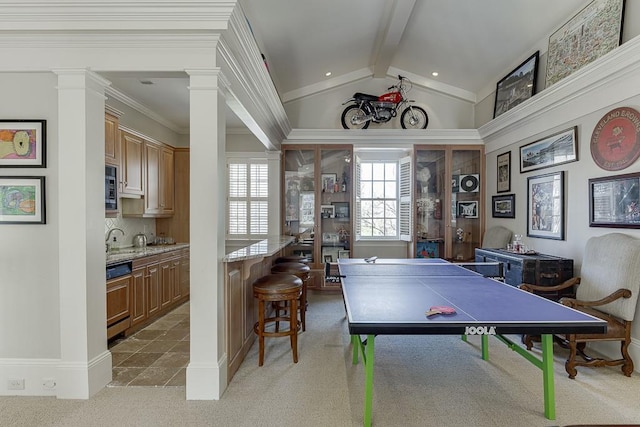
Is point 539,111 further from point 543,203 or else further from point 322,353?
point 322,353

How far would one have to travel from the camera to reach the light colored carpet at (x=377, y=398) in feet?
7.17

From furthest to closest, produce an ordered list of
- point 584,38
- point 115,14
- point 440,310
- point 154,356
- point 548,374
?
point 584,38
point 154,356
point 115,14
point 548,374
point 440,310

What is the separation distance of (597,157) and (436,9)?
2.47 metres

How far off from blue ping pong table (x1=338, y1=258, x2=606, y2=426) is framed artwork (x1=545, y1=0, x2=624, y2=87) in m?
2.56

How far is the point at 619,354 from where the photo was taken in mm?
2961

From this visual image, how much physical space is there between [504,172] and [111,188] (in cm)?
537

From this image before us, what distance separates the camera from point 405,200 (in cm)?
598

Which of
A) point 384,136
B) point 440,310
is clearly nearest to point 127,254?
point 440,310

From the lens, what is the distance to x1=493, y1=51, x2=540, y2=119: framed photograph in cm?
421

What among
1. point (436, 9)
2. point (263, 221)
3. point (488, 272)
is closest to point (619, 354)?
point (488, 272)


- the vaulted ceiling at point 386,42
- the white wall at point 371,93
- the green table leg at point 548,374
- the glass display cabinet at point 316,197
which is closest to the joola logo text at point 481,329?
the green table leg at point 548,374

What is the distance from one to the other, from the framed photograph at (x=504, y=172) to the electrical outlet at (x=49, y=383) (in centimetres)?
562

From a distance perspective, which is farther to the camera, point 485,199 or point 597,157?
point 485,199

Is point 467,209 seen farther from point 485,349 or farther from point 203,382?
point 203,382
